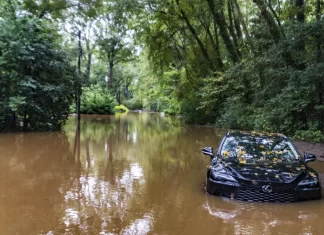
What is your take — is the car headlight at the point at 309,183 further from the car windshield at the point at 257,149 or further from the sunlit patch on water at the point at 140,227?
the sunlit patch on water at the point at 140,227

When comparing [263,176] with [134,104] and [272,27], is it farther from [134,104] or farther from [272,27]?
[134,104]

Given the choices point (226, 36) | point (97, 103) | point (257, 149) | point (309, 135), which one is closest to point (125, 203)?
point (257, 149)

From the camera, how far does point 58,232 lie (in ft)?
14.8

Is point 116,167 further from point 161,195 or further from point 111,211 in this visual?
point 111,211

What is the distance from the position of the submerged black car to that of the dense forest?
5.77 meters

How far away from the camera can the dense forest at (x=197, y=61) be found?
12422 mm

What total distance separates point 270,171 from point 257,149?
1.04 metres

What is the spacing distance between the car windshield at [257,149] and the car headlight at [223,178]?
1.77 ft

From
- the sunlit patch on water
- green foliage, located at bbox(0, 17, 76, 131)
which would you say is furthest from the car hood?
green foliage, located at bbox(0, 17, 76, 131)

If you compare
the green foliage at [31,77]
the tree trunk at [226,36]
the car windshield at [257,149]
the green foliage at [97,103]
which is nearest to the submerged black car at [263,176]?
the car windshield at [257,149]

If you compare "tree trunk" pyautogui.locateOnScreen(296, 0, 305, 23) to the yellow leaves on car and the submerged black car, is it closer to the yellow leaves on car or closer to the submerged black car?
the submerged black car

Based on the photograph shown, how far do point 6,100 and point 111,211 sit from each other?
13.4 meters

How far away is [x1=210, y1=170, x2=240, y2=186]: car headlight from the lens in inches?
234

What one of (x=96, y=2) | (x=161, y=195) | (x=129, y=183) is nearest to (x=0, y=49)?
(x=96, y=2)
